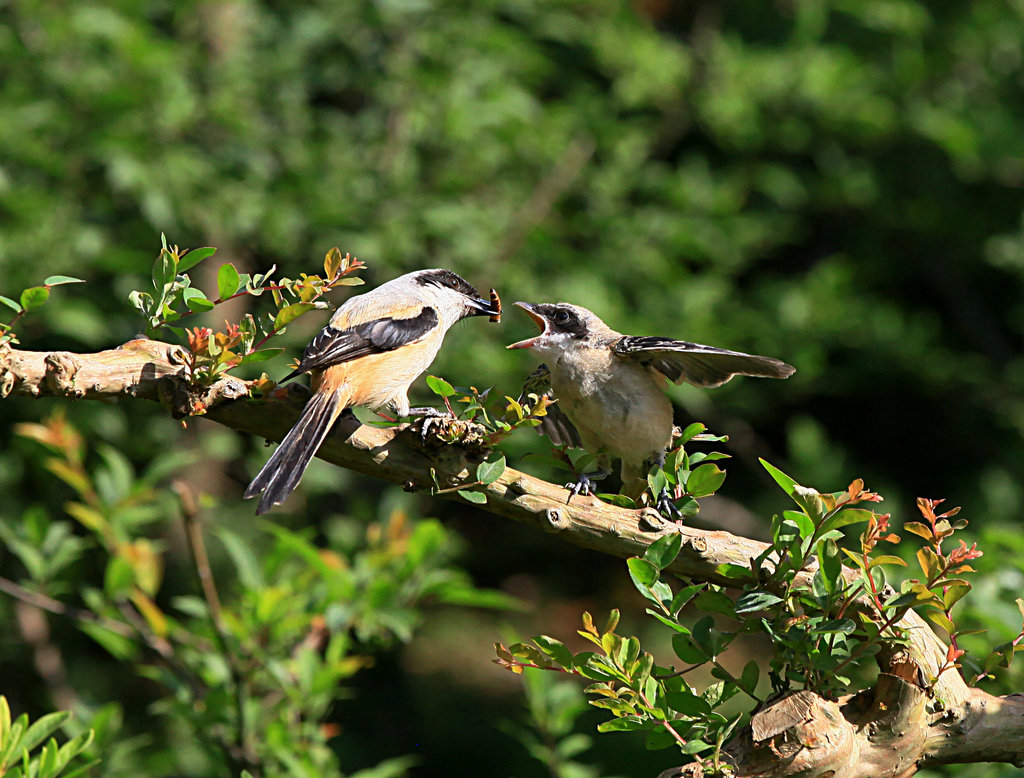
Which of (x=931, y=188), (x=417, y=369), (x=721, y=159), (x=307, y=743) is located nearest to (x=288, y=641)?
(x=307, y=743)

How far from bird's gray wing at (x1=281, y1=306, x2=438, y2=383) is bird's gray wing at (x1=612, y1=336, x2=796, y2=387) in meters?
0.72

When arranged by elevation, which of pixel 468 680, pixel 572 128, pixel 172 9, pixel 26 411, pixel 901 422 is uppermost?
pixel 172 9

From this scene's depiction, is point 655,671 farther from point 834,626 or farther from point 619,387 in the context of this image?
point 619,387

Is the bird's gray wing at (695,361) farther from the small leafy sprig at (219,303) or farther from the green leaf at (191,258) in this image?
the green leaf at (191,258)

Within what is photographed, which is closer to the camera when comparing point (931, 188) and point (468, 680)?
point (931, 188)

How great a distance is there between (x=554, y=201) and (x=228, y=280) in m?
4.40

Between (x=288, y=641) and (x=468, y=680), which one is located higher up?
(x=288, y=641)

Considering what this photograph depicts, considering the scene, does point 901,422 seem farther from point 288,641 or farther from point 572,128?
point 288,641

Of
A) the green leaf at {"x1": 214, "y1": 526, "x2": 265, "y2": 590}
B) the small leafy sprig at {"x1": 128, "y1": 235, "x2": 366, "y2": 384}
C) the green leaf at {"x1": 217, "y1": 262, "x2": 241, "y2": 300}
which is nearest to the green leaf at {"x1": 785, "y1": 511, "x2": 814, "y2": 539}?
the small leafy sprig at {"x1": 128, "y1": 235, "x2": 366, "y2": 384}

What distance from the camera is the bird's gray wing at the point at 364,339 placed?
329cm

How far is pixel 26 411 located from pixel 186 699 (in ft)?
9.21

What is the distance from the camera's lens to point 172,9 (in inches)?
240

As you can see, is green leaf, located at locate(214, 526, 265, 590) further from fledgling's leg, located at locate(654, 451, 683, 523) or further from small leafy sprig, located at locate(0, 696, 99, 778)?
fledgling's leg, located at locate(654, 451, 683, 523)

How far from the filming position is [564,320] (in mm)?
4082
